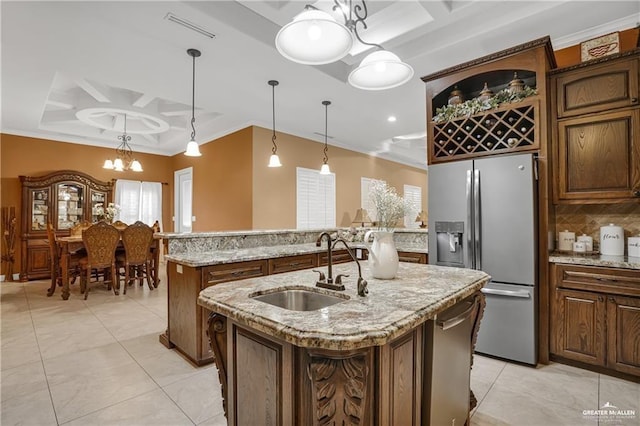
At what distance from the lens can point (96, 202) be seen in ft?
21.7

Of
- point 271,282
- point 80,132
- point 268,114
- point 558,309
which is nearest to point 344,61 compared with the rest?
point 268,114

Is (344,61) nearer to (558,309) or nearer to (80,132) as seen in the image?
(558,309)

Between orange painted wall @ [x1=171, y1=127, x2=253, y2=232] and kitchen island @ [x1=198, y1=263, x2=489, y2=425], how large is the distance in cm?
390

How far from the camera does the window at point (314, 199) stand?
6008 mm

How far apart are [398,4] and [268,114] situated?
2688mm

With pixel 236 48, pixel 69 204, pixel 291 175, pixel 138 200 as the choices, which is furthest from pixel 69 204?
pixel 236 48

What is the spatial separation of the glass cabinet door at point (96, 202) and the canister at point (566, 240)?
7.82m

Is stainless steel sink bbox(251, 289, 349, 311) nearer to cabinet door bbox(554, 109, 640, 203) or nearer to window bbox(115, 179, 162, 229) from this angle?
cabinet door bbox(554, 109, 640, 203)

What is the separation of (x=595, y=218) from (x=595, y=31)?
171 cm

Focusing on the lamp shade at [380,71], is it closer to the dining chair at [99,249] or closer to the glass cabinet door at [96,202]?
the dining chair at [99,249]

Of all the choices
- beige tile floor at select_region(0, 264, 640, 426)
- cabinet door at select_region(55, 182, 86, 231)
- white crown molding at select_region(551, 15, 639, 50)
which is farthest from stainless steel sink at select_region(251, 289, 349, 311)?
cabinet door at select_region(55, 182, 86, 231)

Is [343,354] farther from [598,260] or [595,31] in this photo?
[595,31]

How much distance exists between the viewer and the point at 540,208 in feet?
8.61

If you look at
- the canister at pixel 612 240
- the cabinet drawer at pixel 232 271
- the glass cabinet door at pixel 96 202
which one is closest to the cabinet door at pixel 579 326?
the canister at pixel 612 240
